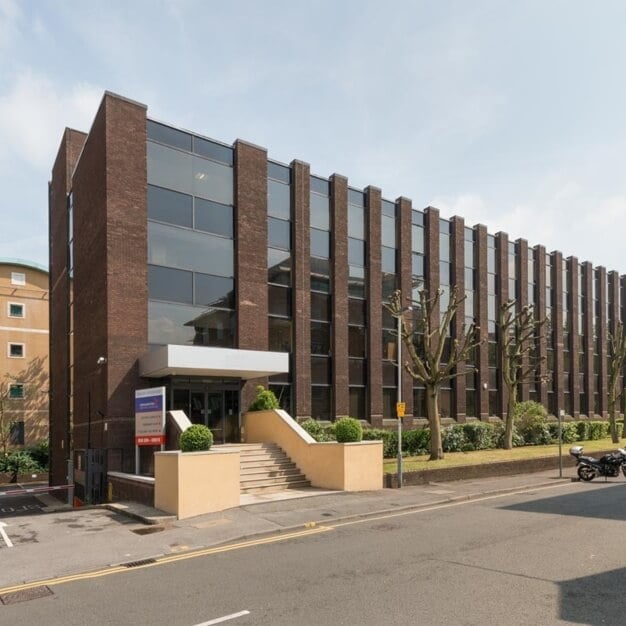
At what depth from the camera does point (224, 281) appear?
24453 mm

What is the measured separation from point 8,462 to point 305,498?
34605mm

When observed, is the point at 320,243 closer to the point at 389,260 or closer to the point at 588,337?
Answer: the point at 389,260

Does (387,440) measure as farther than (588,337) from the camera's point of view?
No

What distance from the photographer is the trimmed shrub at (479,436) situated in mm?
28656

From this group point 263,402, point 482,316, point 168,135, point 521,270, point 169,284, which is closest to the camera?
point 263,402

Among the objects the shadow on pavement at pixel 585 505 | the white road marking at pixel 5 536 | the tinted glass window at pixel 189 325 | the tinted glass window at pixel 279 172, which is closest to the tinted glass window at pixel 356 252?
the tinted glass window at pixel 279 172

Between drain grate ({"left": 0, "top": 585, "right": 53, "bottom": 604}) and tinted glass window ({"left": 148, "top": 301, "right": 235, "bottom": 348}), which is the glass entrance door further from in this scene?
drain grate ({"left": 0, "top": 585, "right": 53, "bottom": 604})

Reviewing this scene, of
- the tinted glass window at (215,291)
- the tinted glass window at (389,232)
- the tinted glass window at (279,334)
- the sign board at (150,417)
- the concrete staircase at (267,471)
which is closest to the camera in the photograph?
the sign board at (150,417)

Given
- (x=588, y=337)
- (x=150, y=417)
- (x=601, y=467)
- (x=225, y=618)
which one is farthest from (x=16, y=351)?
(x=225, y=618)

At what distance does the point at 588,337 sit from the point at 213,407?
114ft

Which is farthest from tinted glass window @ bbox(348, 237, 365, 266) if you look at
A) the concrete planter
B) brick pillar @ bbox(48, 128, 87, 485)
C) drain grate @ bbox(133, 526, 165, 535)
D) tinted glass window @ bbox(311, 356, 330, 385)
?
drain grate @ bbox(133, 526, 165, 535)

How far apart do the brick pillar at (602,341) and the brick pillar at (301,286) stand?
3029 cm

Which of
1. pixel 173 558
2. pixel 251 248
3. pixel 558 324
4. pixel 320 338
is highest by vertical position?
pixel 251 248

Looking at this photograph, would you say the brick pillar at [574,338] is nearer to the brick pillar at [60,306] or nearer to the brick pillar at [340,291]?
the brick pillar at [340,291]
